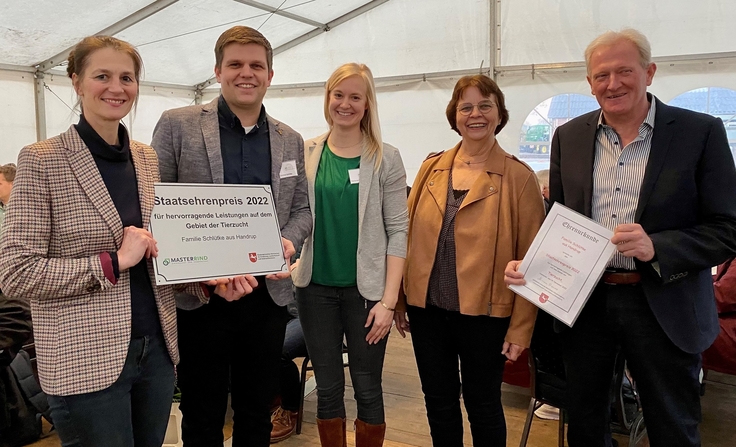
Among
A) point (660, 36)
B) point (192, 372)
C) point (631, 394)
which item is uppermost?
point (660, 36)

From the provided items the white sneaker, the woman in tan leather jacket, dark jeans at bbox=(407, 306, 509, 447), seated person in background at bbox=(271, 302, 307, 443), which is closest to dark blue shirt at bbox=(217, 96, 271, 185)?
the woman in tan leather jacket

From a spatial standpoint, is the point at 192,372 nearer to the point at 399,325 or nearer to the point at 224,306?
the point at 224,306

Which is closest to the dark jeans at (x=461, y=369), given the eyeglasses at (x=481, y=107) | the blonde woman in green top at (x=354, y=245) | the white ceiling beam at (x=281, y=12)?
the blonde woman in green top at (x=354, y=245)

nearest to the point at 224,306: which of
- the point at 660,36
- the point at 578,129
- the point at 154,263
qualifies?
the point at 154,263

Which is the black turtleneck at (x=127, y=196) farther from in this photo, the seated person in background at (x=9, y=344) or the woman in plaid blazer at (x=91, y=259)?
the seated person in background at (x=9, y=344)

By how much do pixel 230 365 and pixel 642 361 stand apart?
52.3 inches

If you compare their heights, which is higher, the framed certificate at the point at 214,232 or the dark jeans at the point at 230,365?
the framed certificate at the point at 214,232

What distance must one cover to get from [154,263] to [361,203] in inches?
30.3

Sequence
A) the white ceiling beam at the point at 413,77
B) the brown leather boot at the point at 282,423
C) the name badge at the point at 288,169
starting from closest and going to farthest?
the name badge at the point at 288,169 → the brown leather boot at the point at 282,423 → the white ceiling beam at the point at 413,77

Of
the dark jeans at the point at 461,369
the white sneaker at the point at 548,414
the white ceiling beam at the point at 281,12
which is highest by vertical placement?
the white ceiling beam at the point at 281,12

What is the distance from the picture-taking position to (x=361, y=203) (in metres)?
1.86

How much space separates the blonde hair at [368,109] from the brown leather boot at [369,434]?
994 millimetres

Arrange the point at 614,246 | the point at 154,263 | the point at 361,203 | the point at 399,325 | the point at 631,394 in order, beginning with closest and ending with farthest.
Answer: the point at 154,263, the point at 614,246, the point at 361,203, the point at 399,325, the point at 631,394

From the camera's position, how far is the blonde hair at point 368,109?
1863 millimetres
